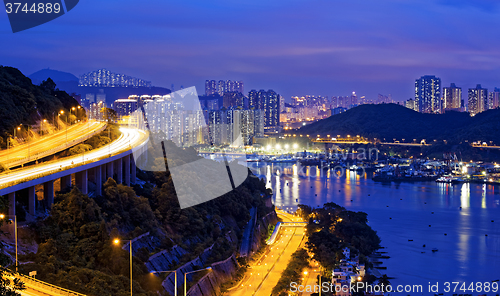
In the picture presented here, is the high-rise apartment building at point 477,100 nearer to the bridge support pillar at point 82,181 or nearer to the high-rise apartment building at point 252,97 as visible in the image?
the high-rise apartment building at point 252,97

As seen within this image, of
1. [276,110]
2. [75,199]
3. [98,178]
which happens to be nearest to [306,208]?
[98,178]

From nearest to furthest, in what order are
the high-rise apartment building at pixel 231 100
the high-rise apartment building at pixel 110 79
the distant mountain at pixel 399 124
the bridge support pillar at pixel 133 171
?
the bridge support pillar at pixel 133 171 → the distant mountain at pixel 399 124 → the high-rise apartment building at pixel 110 79 → the high-rise apartment building at pixel 231 100

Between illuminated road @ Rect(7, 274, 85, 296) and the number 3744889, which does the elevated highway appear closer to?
illuminated road @ Rect(7, 274, 85, 296)

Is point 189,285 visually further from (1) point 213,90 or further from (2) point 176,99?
(1) point 213,90

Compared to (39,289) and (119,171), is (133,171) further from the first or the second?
(39,289)

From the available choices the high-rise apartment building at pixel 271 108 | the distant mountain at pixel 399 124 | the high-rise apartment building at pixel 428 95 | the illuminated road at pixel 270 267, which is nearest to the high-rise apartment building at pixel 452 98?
the high-rise apartment building at pixel 428 95

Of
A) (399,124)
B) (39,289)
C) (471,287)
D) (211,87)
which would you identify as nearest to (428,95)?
(399,124)
